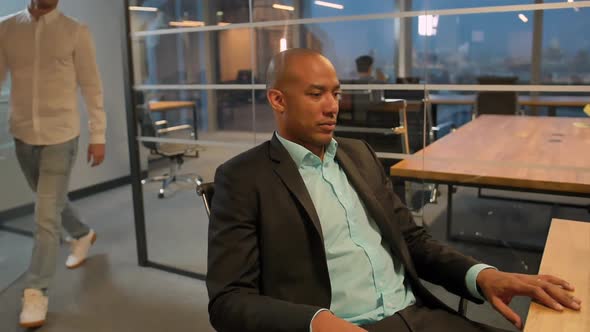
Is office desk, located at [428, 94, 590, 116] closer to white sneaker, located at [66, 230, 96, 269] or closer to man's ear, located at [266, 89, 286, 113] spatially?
man's ear, located at [266, 89, 286, 113]

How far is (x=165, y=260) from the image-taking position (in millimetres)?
3363

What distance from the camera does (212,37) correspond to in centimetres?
291

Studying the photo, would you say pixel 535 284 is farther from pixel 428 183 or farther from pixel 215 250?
pixel 428 183

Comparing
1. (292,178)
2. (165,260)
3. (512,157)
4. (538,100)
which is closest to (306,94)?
(292,178)

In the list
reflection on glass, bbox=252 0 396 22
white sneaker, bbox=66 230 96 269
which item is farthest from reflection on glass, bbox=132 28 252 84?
white sneaker, bbox=66 230 96 269

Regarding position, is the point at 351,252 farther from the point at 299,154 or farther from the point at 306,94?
the point at 306,94

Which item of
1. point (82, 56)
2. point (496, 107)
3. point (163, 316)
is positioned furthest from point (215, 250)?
A: point (82, 56)

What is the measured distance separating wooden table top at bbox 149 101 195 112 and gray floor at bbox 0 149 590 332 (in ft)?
1.20

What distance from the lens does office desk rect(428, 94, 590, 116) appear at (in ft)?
6.81

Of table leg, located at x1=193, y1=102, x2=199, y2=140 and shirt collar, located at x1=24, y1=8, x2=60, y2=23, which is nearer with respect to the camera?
shirt collar, located at x1=24, y1=8, x2=60, y2=23

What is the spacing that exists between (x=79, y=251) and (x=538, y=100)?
9.39ft

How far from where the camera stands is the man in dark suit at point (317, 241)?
1238 millimetres

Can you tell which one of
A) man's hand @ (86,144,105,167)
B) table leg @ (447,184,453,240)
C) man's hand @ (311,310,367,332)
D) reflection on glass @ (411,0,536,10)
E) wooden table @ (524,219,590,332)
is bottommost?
table leg @ (447,184,453,240)

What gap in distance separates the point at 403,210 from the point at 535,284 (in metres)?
0.50
